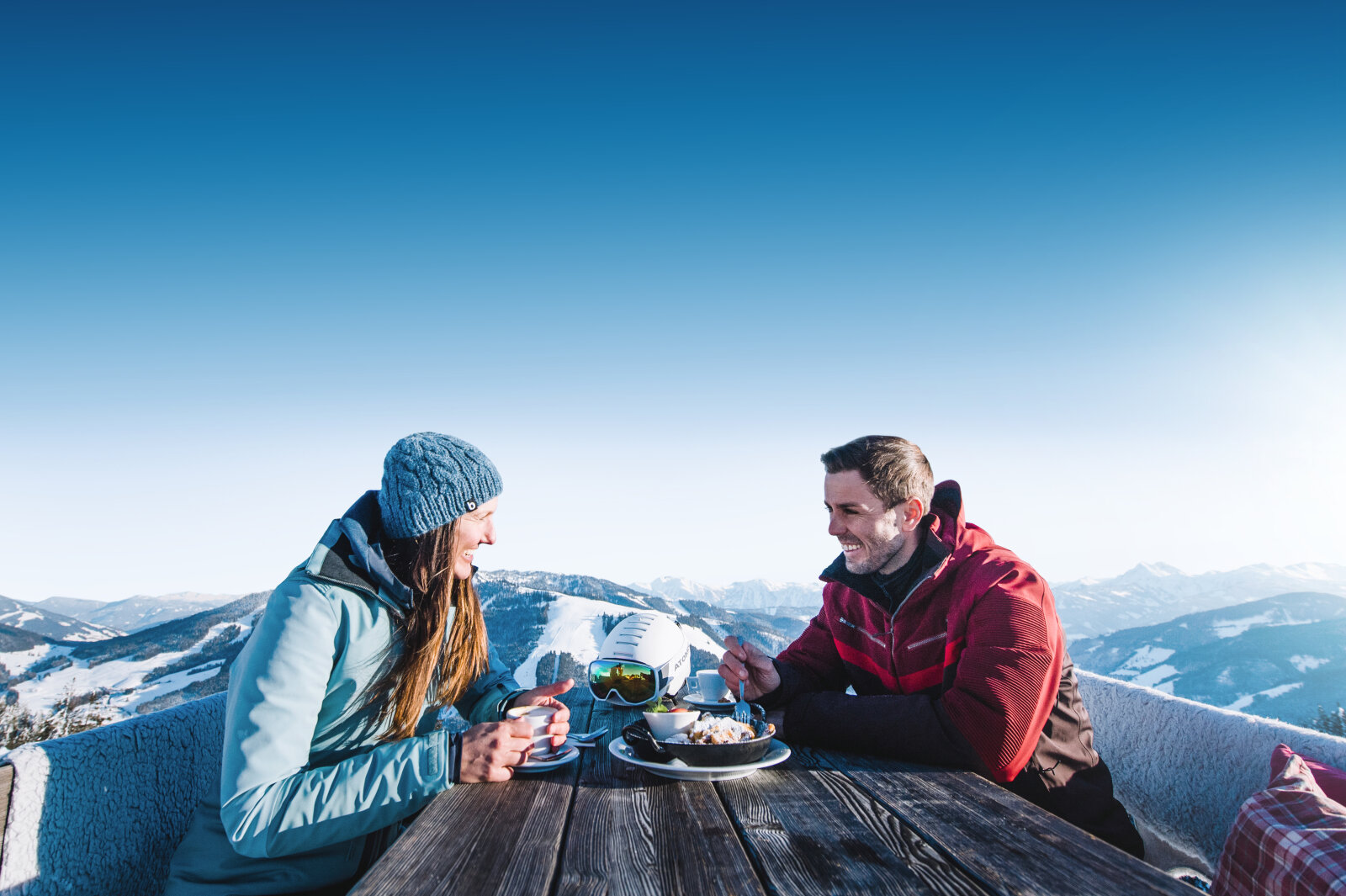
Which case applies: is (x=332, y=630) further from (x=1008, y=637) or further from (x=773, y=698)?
→ (x=1008, y=637)

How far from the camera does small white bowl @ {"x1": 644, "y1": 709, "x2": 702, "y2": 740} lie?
220 cm

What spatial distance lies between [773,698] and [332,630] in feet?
6.20

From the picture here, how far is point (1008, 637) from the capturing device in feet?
8.34

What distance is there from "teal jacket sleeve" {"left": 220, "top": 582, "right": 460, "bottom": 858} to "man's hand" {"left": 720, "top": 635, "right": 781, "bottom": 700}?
4.61 ft

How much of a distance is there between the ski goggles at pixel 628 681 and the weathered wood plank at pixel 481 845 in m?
1.32

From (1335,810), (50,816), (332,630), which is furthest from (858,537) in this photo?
(50,816)

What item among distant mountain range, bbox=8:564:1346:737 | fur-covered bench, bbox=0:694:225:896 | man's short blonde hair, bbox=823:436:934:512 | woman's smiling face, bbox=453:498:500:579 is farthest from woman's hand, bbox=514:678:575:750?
distant mountain range, bbox=8:564:1346:737

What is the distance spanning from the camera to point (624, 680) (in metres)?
3.45

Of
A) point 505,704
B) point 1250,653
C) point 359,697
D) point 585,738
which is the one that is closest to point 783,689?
point 585,738

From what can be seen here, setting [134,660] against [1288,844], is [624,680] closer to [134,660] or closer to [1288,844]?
[1288,844]

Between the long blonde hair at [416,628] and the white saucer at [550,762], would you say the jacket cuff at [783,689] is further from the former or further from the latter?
the long blonde hair at [416,628]

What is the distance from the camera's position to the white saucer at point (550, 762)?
2121mm

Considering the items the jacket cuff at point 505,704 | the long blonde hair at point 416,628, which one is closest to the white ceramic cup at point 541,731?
the long blonde hair at point 416,628

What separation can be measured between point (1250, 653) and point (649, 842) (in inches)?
4242
